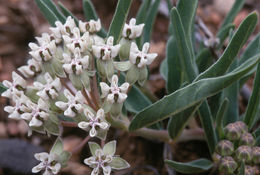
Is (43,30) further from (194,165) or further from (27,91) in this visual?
(194,165)

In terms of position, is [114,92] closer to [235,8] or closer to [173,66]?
[173,66]

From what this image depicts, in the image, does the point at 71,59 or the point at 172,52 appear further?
the point at 172,52

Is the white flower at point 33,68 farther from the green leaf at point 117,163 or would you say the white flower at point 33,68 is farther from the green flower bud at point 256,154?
the green flower bud at point 256,154

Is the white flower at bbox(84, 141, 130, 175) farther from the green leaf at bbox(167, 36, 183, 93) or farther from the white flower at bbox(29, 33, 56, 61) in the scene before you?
the green leaf at bbox(167, 36, 183, 93)

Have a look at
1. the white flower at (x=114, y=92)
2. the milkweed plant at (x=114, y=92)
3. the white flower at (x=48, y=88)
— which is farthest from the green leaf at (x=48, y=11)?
the white flower at (x=114, y=92)

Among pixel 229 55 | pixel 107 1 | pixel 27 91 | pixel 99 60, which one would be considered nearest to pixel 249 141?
pixel 229 55
